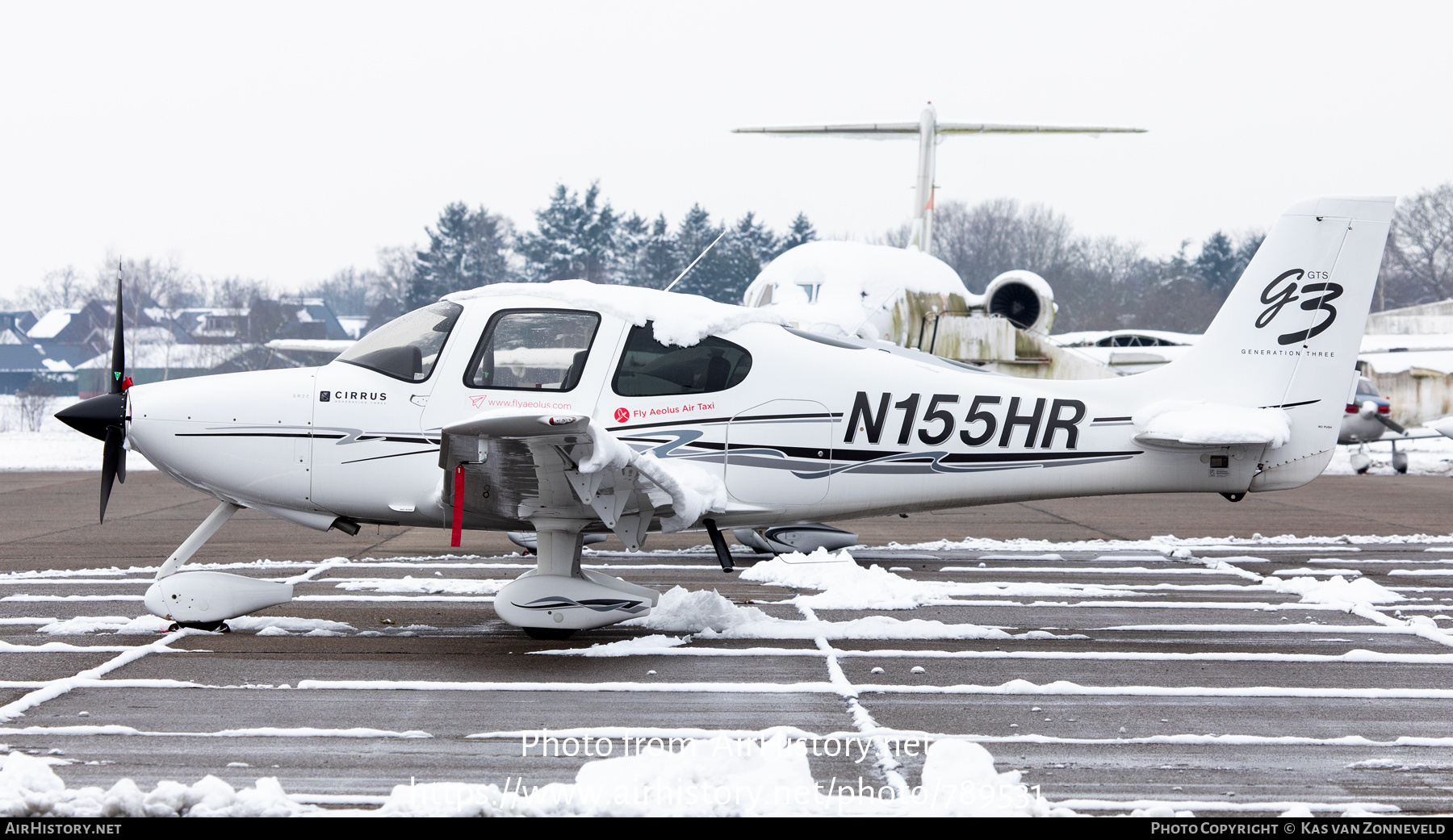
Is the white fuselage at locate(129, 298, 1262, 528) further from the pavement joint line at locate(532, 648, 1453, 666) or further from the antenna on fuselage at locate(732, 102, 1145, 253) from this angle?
the antenna on fuselage at locate(732, 102, 1145, 253)

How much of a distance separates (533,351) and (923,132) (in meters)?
16.8

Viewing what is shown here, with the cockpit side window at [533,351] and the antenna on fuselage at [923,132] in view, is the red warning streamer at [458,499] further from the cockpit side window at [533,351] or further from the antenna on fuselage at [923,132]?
the antenna on fuselage at [923,132]

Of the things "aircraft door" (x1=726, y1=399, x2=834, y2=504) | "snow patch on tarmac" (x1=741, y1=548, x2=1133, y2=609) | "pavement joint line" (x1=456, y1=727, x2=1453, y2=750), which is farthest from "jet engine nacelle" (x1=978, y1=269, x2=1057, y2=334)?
"pavement joint line" (x1=456, y1=727, x2=1453, y2=750)

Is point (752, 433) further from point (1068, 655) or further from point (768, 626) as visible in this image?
point (1068, 655)

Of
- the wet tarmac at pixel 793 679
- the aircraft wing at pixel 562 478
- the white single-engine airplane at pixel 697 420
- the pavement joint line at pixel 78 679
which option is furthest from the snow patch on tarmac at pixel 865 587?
the pavement joint line at pixel 78 679

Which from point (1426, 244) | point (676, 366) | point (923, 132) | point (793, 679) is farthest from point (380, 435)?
point (1426, 244)

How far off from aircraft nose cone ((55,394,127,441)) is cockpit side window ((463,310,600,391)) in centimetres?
206

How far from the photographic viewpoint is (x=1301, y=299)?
25.3 ft

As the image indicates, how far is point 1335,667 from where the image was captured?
6.51 meters

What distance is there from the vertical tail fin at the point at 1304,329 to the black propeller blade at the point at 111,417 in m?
6.43

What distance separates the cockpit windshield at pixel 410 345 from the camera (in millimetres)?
7137

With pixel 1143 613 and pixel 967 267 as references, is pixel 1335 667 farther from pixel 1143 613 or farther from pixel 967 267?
pixel 967 267

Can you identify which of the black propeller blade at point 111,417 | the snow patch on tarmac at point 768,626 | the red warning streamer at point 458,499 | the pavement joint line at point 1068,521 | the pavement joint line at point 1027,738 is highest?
the black propeller blade at point 111,417

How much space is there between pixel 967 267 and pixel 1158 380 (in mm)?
74150
